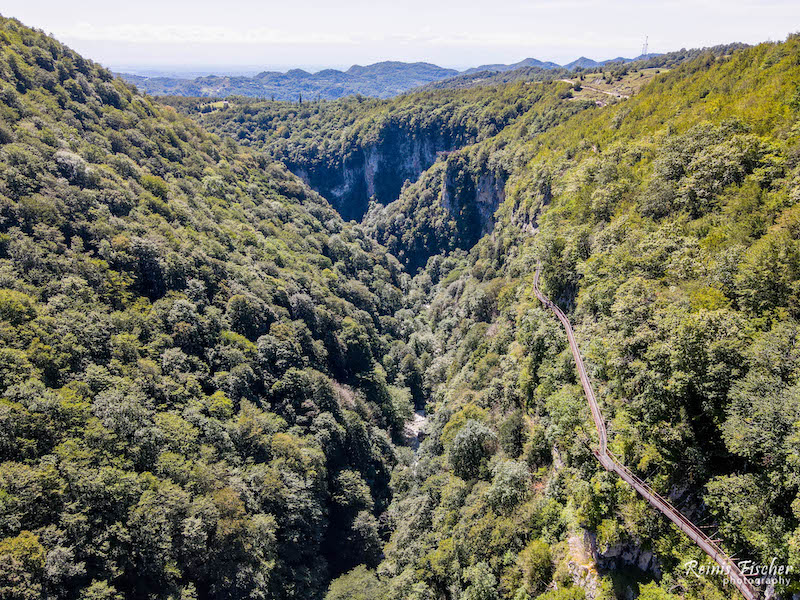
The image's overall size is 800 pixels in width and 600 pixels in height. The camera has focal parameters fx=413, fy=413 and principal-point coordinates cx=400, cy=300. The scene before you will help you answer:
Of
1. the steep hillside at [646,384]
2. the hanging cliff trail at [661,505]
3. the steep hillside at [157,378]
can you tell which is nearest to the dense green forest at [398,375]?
the steep hillside at [646,384]

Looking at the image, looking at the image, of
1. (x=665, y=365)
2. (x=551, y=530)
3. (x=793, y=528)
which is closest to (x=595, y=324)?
(x=665, y=365)

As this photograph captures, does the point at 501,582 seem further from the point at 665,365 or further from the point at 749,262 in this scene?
the point at 749,262

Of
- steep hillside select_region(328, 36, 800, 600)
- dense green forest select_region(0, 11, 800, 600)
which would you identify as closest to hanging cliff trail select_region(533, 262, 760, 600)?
steep hillside select_region(328, 36, 800, 600)

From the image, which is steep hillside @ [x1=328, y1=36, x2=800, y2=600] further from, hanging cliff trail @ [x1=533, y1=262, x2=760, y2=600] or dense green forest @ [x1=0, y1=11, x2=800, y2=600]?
hanging cliff trail @ [x1=533, y1=262, x2=760, y2=600]

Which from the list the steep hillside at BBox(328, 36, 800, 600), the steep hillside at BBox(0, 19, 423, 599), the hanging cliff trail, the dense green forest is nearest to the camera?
the hanging cliff trail

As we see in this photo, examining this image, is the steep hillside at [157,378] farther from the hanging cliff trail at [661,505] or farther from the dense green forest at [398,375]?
the hanging cliff trail at [661,505]

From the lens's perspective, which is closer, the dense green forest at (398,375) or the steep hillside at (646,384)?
the steep hillside at (646,384)
